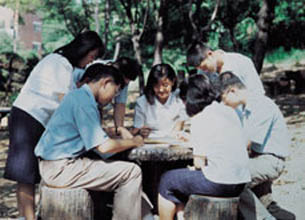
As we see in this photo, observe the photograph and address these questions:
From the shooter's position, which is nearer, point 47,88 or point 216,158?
point 216,158

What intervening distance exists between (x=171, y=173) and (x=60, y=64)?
1219 millimetres

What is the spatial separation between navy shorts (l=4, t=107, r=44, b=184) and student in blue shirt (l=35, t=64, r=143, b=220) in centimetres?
44

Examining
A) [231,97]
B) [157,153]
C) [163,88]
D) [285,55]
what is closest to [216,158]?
[157,153]

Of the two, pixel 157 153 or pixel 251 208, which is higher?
pixel 157 153

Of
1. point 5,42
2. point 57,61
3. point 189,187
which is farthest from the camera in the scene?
point 5,42

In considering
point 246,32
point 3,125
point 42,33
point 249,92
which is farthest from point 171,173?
point 42,33

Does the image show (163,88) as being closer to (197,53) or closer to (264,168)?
(197,53)

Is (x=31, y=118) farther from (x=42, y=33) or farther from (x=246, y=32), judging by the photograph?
(x=42, y=33)

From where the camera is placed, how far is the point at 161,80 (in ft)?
13.2

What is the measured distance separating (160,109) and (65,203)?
1.54 metres

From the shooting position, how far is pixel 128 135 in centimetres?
350

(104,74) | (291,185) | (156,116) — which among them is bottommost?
(291,185)

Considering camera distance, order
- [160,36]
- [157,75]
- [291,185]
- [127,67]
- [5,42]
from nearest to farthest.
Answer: [127,67] → [157,75] → [291,185] → [160,36] → [5,42]

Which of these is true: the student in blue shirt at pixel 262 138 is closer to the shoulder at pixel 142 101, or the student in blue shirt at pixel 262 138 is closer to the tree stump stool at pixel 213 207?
the tree stump stool at pixel 213 207
